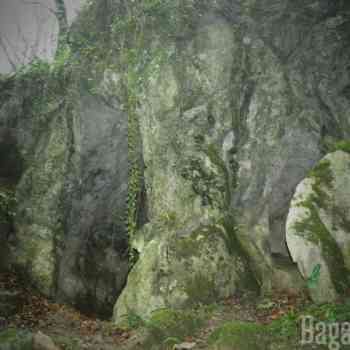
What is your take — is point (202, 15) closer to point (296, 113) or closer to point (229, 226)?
point (296, 113)

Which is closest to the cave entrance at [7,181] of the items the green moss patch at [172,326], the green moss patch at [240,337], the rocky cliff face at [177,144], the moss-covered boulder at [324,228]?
the rocky cliff face at [177,144]

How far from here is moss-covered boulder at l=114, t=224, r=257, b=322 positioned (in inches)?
318

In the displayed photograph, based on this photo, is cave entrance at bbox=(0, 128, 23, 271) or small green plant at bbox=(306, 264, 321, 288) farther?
cave entrance at bbox=(0, 128, 23, 271)

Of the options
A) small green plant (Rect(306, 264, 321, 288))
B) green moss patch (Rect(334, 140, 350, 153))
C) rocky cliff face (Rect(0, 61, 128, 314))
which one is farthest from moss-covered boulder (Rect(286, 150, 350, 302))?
rocky cliff face (Rect(0, 61, 128, 314))

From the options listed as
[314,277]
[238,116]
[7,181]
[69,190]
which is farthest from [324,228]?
[7,181]

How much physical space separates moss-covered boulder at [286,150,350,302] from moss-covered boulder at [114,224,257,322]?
1777 millimetres

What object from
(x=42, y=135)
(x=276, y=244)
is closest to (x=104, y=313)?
(x=276, y=244)

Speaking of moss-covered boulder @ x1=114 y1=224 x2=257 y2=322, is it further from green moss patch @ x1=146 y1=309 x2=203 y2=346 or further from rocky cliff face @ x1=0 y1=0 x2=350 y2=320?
green moss patch @ x1=146 y1=309 x2=203 y2=346

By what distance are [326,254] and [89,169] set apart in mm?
7827

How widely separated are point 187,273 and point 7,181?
7186 mm

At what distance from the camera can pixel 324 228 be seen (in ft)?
24.0

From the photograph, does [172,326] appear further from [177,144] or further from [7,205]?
[7,205]

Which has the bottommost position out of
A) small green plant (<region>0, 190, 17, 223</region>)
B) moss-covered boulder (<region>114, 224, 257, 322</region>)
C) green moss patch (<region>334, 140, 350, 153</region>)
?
moss-covered boulder (<region>114, 224, 257, 322</region>)

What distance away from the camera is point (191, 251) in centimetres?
855
